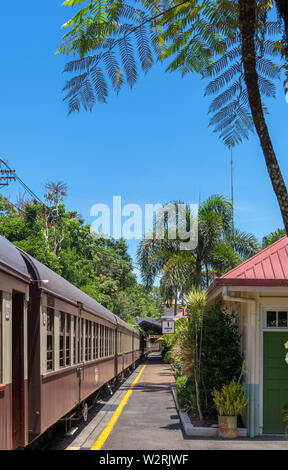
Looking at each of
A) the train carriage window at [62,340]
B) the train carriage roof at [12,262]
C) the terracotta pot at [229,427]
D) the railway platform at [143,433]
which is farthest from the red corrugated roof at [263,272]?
the train carriage roof at [12,262]

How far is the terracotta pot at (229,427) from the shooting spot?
37.8ft

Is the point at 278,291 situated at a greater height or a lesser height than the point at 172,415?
greater

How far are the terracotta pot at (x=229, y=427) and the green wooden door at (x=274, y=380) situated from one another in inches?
24.6

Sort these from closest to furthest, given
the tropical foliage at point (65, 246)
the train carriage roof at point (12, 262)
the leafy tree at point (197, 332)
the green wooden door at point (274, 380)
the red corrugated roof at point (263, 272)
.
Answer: the train carriage roof at point (12, 262)
the red corrugated roof at point (263, 272)
the green wooden door at point (274, 380)
the leafy tree at point (197, 332)
the tropical foliage at point (65, 246)

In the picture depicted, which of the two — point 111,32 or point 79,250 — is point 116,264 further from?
point 111,32

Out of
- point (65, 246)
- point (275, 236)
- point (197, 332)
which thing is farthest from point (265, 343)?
point (65, 246)

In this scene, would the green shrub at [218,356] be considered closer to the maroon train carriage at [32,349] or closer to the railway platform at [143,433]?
the railway platform at [143,433]

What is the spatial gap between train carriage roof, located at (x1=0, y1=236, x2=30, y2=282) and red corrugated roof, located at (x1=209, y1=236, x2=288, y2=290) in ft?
16.6

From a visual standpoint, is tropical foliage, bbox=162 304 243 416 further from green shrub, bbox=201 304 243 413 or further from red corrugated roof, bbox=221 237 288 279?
red corrugated roof, bbox=221 237 288 279

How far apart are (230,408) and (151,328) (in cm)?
5902

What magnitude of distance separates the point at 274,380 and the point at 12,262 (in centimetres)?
706

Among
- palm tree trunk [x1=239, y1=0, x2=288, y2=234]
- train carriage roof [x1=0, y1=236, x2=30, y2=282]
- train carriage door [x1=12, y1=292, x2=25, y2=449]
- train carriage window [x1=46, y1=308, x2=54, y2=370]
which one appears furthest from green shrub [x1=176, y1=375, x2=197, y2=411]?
palm tree trunk [x1=239, y1=0, x2=288, y2=234]

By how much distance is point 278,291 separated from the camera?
11.4m

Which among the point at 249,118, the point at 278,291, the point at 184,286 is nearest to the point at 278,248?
the point at 278,291
